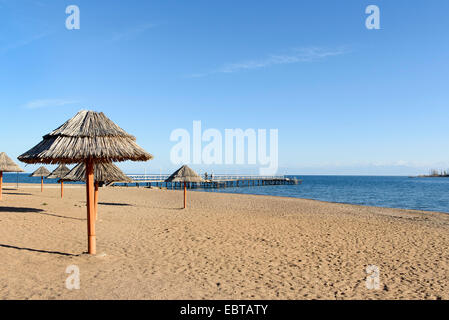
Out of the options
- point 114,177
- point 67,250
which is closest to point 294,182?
point 114,177

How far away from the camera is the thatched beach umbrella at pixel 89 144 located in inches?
260

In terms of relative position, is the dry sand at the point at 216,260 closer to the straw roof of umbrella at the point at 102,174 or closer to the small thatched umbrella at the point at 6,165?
the straw roof of umbrella at the point at 102,174

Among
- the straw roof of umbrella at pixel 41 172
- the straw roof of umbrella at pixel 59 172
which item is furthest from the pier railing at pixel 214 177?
the straw roof of umbrella at pixel 59 172

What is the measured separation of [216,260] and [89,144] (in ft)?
12.9

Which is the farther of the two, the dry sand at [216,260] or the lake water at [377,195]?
the lake water at [377,195]

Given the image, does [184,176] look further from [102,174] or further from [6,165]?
[6,165]

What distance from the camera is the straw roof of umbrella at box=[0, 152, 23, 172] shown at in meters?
18.8

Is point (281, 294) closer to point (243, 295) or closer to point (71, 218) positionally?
point (243, 295)

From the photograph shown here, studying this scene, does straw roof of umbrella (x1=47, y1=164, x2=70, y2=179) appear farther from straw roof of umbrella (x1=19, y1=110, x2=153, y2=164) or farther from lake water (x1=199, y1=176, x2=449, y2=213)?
lake water (x1=199, y1=176, x2=449, y2=213)

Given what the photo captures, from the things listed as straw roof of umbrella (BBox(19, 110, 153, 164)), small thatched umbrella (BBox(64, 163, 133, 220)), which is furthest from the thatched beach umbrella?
small thatched umbrella (BBox(64, 163, 133, 220))

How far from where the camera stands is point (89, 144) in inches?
264

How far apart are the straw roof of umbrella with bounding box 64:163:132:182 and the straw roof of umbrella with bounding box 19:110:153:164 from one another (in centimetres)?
600

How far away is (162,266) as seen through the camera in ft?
22.4

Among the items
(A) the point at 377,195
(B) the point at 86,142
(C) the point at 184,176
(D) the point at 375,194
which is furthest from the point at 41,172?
(D) the point at 375,194
